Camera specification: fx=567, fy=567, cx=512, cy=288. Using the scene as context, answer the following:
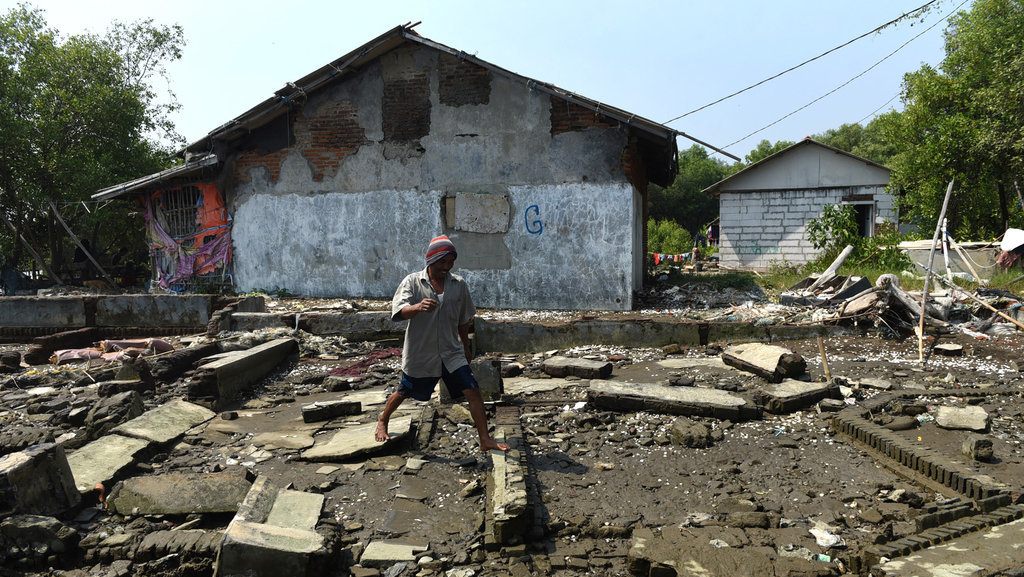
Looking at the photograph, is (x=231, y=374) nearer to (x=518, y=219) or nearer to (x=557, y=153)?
(x=518, y=219)

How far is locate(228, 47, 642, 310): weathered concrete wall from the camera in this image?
10.8 meters

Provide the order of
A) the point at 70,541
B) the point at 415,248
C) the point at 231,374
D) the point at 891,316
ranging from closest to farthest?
the point at 70,541 < the point at 231,374 < the point at 891,316 < the point at 415,248

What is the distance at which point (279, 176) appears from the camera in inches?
480

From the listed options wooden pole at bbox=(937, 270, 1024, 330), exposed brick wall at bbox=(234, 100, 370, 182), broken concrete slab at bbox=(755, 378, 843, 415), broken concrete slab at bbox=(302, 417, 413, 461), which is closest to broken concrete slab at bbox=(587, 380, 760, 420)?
broken concrete slab at bbox=(755, 378, 843, 415)

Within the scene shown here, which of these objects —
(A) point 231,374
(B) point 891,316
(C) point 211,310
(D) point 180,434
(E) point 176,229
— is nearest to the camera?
(D) point 180,434

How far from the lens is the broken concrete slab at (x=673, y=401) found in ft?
16.2

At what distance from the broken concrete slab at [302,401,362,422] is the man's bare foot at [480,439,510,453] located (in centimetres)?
176

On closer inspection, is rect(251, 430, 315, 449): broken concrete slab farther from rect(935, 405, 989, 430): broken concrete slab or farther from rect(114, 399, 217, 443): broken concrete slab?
rect(935, 405, 989, 430): broken concrete slab

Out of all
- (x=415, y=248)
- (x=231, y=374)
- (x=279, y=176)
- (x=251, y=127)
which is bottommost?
(x=231, y=374)

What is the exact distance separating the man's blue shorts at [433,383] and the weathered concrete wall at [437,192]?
6929 mm

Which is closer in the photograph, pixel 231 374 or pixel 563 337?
pixel 231 374

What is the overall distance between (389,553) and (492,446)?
1.21 m

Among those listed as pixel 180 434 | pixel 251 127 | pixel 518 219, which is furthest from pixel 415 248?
pixel 180 434

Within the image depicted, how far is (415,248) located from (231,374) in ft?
19.6
